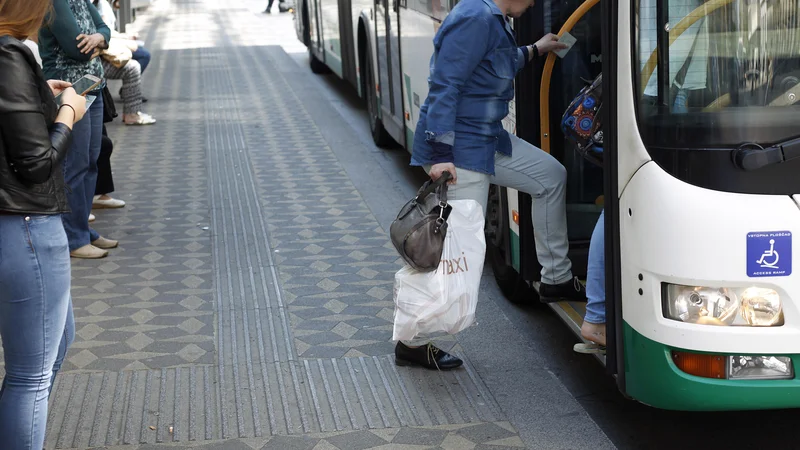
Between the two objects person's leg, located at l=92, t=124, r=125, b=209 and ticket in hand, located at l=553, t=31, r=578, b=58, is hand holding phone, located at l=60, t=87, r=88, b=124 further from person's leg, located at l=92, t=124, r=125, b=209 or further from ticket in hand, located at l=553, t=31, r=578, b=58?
person's leg, located at l=92, t=124, r=125, b=209

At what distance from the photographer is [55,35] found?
20.4 ft

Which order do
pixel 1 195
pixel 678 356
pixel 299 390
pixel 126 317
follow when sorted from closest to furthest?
1. pixel 1 195
2. pixel 678 356
3. pixel 299 390
4. pixel 126 317

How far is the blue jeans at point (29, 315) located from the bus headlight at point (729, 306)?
195 cm

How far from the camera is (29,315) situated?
11.0 ft

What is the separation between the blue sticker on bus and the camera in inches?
129

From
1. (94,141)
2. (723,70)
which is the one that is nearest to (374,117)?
(94,141)

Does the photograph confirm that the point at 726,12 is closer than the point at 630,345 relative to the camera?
Yes

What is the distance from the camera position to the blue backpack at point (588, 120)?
4352mm

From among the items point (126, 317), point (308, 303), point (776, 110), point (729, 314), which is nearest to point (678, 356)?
point (729, 314)

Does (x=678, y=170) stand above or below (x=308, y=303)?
above

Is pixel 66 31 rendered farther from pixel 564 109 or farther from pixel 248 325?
pixel 564 109

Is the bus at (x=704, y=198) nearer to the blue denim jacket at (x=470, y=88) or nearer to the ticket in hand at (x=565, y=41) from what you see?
the blue denim jacket at (x=470, y=88)

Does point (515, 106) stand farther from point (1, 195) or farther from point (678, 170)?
point (1, 195)

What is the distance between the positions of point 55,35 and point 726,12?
414 cm
